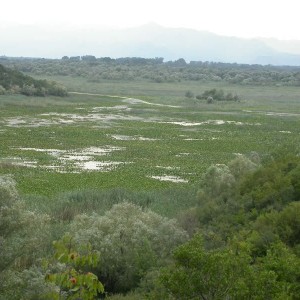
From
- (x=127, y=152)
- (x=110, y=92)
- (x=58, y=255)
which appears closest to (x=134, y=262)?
(x=58, y=255)

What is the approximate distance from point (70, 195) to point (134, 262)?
33.0 ft

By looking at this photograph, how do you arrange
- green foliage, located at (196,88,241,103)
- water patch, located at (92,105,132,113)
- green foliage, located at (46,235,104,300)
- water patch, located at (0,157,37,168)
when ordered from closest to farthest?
green foliage, located at (46,235,104,300)
water patch, located at (0,157,37,168)
water patch, located at (92,105,132,113)
green foliage, located at (196,88,241,103)

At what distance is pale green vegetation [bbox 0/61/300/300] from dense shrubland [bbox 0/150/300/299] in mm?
32

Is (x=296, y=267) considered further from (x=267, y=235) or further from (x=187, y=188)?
(x=187, y=188)

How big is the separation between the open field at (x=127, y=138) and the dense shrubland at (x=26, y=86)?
8.14ft

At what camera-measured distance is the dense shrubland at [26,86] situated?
77.4 m

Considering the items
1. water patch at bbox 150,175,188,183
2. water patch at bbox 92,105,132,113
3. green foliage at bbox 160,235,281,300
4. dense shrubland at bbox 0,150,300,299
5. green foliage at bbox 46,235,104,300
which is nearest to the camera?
green foliage at bbox 46,235,104,300

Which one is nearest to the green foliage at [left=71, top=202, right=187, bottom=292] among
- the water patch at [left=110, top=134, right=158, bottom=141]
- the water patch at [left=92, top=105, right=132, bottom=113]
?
the water patch at [left=110, top=134, right=158, bottom=141]

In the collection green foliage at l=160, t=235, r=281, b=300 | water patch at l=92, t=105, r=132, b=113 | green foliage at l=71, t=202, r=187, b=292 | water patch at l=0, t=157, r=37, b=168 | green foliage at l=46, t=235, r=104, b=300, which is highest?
green foliage at l=46, t=235, r=104, b=300

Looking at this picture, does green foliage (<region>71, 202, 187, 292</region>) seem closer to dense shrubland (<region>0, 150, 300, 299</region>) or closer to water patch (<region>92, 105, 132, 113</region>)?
dense shrubland (<region>0, 150, 300, 299</region>)

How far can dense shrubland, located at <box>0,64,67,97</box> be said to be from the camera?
7744cm

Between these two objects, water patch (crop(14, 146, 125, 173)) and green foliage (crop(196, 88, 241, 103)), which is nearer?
water patch (crop(14, 146, 125, 173))

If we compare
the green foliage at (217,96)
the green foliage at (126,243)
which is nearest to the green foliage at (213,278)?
the green foliage at (126,243)

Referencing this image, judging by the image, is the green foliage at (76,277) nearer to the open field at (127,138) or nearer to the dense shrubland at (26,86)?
the open field at (127,138)
